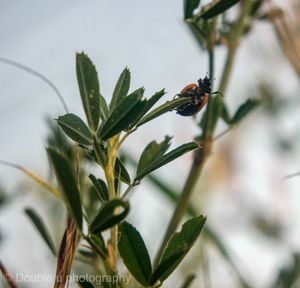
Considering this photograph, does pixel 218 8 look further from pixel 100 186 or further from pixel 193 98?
pixel 100 186

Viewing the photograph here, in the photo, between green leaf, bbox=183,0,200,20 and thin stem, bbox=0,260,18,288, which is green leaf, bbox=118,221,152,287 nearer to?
thin stem, bbox=0,260,18,288

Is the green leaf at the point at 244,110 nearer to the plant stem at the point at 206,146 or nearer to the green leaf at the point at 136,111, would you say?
the plant stem at the point at 206,146

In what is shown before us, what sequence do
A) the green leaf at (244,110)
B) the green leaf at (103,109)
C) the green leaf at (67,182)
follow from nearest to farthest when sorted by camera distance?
A: the green leaf at (67,182), the green leaf at (103,109), the green leaf at (244,110)

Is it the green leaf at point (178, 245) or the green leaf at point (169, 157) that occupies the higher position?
the green leaf at point (169, 157)

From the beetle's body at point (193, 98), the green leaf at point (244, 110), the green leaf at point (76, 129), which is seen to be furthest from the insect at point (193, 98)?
the green leaf at point (244, 110)

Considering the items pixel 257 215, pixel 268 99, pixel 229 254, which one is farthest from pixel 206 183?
pixel 229 254

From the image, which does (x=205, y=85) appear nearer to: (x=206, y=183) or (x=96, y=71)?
(x=96, y=71)
